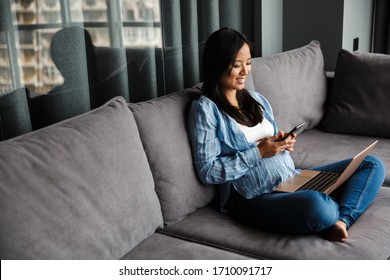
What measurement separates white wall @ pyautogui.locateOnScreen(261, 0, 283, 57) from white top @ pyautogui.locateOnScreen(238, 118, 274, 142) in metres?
1.27

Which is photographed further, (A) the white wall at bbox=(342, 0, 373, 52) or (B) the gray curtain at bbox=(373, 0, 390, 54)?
(B) the gray curtain at bbox=(373, 0, 390, 54)

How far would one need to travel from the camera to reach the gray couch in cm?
128

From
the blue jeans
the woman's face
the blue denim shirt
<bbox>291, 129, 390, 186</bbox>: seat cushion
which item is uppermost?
the woman's face

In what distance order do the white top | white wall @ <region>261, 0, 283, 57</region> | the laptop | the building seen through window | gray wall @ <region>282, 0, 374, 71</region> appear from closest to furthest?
the building seen through window < the laptop < the white top < white wall @ <region>261, 0, 283, 57</region> < gray wall @ <region>282, 0, 374, 71</region>

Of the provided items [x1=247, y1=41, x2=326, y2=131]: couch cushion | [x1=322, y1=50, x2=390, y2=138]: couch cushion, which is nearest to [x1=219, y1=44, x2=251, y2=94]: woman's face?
[x1=247, y1=41, x2=326, y2=131]: couch cushion

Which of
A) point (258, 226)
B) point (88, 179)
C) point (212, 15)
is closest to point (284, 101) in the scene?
point (212, 15)

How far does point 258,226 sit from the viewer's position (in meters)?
1.68

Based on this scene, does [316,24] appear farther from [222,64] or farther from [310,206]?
[310,206]

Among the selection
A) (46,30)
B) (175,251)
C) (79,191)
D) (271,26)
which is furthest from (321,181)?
(271,26)

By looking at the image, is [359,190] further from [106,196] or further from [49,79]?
[49,79]

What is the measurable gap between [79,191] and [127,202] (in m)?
0.18

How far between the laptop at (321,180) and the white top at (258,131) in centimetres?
19

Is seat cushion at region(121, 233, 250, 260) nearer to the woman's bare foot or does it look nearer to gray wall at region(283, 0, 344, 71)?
the woman's bare foot

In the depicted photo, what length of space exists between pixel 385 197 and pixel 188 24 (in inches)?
45.2
